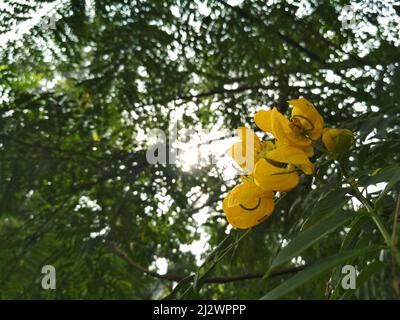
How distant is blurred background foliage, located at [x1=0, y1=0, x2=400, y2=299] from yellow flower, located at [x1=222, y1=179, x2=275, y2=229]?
0.92 metres

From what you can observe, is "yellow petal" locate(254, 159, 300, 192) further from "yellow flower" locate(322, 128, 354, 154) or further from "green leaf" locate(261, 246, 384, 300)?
"green leaf" locate(261, 246, 384, 300)

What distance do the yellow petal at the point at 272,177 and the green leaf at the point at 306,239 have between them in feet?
0.48

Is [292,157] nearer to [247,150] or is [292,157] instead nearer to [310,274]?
Result: [247,150]

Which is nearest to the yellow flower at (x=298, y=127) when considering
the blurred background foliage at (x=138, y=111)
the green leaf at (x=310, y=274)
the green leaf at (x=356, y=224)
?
the green leaf at (x=356, y=224)

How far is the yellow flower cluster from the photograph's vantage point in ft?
2.27

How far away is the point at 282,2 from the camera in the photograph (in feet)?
5.36

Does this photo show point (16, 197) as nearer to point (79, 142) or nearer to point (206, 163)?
point (79, 142)

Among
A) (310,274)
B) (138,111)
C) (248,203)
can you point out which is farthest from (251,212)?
(138,111)

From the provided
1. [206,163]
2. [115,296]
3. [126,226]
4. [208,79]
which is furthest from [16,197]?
[208,79]

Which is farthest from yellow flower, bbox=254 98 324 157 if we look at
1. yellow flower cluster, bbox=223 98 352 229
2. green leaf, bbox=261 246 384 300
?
green leaf, bbox=261 246 384 300

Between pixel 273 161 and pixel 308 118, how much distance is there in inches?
3.7

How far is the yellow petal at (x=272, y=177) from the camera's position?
0.69m

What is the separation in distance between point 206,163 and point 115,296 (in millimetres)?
600

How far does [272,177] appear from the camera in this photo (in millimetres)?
690
